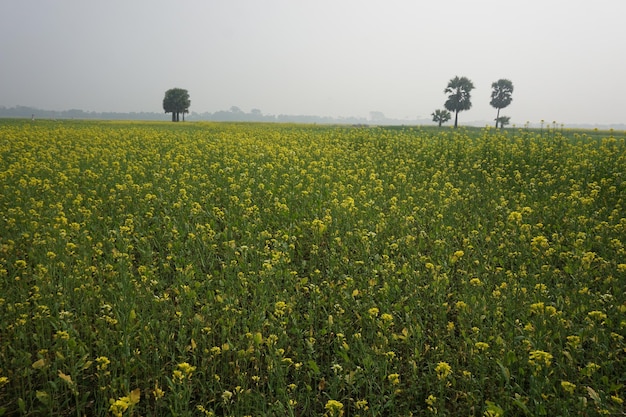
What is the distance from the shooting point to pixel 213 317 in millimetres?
4246

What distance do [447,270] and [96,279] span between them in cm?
450

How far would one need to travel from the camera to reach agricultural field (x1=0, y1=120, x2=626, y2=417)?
3309mm

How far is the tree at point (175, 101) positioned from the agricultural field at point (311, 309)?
78.4 m

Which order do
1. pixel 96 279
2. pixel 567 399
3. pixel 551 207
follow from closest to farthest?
pixel 567 399, pixel 96 279, pixel 551 207

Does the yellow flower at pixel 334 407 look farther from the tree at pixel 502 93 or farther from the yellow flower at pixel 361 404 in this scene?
the tree at pixel 502 93

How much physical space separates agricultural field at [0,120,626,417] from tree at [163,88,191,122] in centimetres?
7843

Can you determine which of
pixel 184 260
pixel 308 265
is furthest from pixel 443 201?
pixel 184 260

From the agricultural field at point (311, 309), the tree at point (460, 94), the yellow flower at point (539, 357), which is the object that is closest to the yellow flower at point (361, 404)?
the agricultural field at point (311, 309)

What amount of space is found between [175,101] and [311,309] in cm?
8500

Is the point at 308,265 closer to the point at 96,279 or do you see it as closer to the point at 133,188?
the point at 96,279

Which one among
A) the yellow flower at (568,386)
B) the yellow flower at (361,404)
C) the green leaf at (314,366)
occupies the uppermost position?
the yellow flower at (568,386)

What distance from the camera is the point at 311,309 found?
14.5ft

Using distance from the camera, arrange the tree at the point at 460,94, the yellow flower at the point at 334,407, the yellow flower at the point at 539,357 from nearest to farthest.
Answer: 1. the yellow flower at the point at 334,407
2. the yellow flower at the point at 539,357
3. the tree at the point at 460,94

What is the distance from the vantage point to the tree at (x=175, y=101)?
81.3 meters
